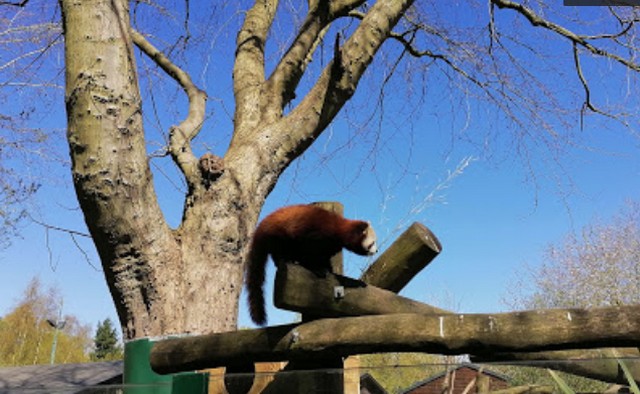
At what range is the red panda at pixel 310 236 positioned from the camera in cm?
271

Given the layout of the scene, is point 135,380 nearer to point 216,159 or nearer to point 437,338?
point 216,159

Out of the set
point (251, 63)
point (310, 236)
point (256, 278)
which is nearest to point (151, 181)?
point (256, 278)

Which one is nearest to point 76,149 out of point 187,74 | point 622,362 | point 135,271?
point 135,271

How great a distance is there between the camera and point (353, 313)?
2535 mm

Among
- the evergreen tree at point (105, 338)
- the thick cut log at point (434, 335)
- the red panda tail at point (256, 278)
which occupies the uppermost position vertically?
the evergreen tree at point (105, 338)

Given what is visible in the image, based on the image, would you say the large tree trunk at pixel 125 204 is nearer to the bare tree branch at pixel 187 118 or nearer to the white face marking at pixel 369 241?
the bare tree branch at pixel 187 118

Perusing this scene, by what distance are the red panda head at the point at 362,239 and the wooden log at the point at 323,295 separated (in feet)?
0.68

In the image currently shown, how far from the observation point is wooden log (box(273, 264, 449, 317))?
2.36m

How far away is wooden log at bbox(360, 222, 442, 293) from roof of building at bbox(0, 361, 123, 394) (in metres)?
8.46

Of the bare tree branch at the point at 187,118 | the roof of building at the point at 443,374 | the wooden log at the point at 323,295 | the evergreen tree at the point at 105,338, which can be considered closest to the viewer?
the roof of building at the point at 443,374

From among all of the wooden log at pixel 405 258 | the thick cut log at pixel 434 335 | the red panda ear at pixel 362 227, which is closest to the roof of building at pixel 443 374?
the thick cut log at pixel 434 335

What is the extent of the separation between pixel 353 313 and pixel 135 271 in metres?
1.32

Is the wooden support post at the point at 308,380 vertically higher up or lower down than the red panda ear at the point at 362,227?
lower down

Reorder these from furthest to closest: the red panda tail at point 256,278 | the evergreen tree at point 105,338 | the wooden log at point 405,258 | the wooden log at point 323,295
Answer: the evergreen tree at point 105,338 → the wooden log at point 405,258 → the red panda tail at point 256,278 → the wooden log at point 323,295
